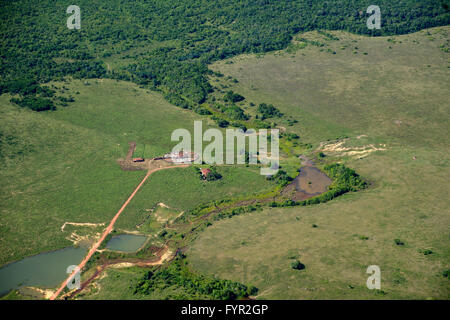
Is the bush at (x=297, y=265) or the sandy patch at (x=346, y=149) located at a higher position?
the sandy patch at (x=346, y=149)

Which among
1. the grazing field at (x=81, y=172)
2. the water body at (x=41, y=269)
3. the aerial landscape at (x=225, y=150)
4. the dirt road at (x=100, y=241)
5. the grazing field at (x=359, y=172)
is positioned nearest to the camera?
the grazing field at (x=359, y=172)

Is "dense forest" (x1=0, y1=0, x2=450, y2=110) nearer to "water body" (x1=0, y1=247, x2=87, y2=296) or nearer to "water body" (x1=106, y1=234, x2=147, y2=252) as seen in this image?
"water body" (x1=106, y1=234, x2=147, y2=252)

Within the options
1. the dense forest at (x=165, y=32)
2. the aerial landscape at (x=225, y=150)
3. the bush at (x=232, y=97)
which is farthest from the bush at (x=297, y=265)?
the dense forest at (x=165, y=32)

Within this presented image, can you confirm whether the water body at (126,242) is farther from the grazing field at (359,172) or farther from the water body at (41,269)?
the grazing field at (359,172)

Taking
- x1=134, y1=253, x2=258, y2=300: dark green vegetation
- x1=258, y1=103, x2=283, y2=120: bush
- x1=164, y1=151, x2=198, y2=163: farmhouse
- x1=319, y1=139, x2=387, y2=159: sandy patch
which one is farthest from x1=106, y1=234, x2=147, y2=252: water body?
x1=258, y1=103, x2=283, y2=120: bush

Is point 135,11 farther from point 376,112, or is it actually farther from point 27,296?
point 27,296

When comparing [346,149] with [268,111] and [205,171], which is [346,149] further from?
[205,171]
